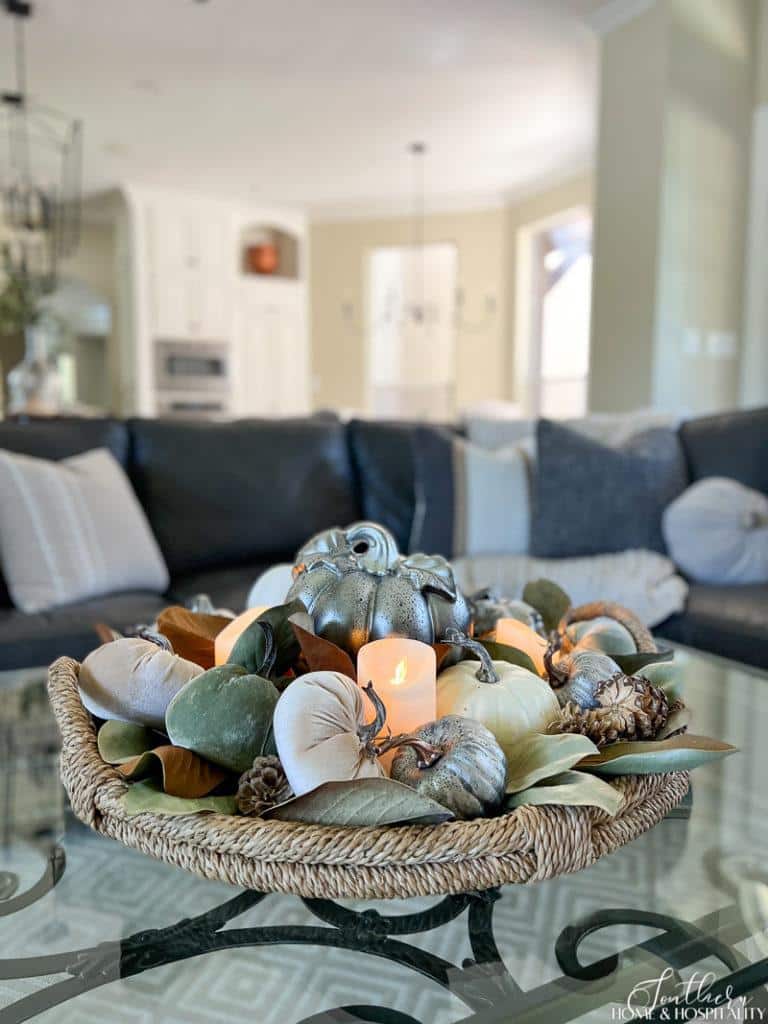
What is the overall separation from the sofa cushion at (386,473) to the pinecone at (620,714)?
160 cm

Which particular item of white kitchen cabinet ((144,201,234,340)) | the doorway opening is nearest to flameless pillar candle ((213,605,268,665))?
the doorway opening

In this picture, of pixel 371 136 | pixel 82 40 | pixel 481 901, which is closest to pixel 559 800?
pixel 481 901

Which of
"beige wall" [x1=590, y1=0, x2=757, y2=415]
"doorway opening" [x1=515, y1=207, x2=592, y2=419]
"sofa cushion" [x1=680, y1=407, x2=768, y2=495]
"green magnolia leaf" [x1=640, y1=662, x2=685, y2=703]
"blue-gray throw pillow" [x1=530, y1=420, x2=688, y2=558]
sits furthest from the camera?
"doorway opening" [x1=515, y1=207, x2=592, y2=419]

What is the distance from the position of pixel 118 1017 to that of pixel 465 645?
0.40 metres

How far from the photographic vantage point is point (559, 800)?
0.54m

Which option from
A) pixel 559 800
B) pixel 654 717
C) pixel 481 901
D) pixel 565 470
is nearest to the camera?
pixel 559 800

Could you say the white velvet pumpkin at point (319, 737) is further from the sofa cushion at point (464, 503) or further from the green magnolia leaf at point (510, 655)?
the sofa cushion at point (464, 503)

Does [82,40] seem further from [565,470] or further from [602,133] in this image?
[565,470]

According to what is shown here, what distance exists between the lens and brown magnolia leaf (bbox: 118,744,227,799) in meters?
0.58

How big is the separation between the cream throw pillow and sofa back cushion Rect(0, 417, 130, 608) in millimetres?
76

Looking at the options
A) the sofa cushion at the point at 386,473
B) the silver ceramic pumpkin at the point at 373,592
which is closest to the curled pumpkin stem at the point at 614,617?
the silver ceramic pumpkin at the point at 373,592

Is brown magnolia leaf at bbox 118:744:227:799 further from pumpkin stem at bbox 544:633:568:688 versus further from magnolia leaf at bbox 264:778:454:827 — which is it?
pumpkin stem at bbox 544:633:568:688

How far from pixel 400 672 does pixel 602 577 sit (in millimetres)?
1401

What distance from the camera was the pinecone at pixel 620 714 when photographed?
65cm
